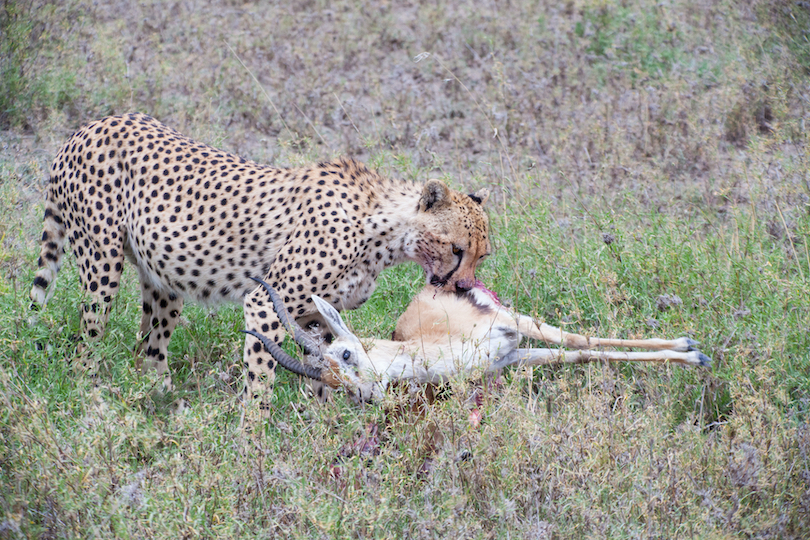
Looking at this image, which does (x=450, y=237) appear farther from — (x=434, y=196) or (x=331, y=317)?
(x=331, y=317)

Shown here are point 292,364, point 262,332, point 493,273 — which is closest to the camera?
point 292,364

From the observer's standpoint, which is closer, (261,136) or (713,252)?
(713,252)

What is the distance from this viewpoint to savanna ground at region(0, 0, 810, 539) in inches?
108

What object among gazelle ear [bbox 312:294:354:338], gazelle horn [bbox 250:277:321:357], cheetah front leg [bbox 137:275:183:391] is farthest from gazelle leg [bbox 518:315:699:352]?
cheetah front leg [bbox 137:275:183:391]

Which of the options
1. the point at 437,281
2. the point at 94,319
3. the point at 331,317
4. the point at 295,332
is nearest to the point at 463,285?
the point at 437,281

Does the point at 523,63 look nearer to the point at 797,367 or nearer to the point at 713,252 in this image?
the point at 713,252

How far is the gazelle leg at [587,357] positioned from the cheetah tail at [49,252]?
226 centimetres

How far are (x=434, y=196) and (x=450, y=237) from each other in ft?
0.67

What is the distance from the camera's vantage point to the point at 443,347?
3377mm

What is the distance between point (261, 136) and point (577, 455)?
15.0 feet

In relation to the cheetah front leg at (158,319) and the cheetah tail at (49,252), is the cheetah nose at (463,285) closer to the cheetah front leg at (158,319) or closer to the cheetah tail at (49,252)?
the cheetah front leg at (158,319)

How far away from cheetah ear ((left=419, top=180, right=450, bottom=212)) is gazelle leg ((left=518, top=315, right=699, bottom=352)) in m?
0.65

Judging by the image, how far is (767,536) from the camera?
105 inches

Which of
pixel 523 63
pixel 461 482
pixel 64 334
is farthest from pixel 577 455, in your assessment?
pixel 523 63
